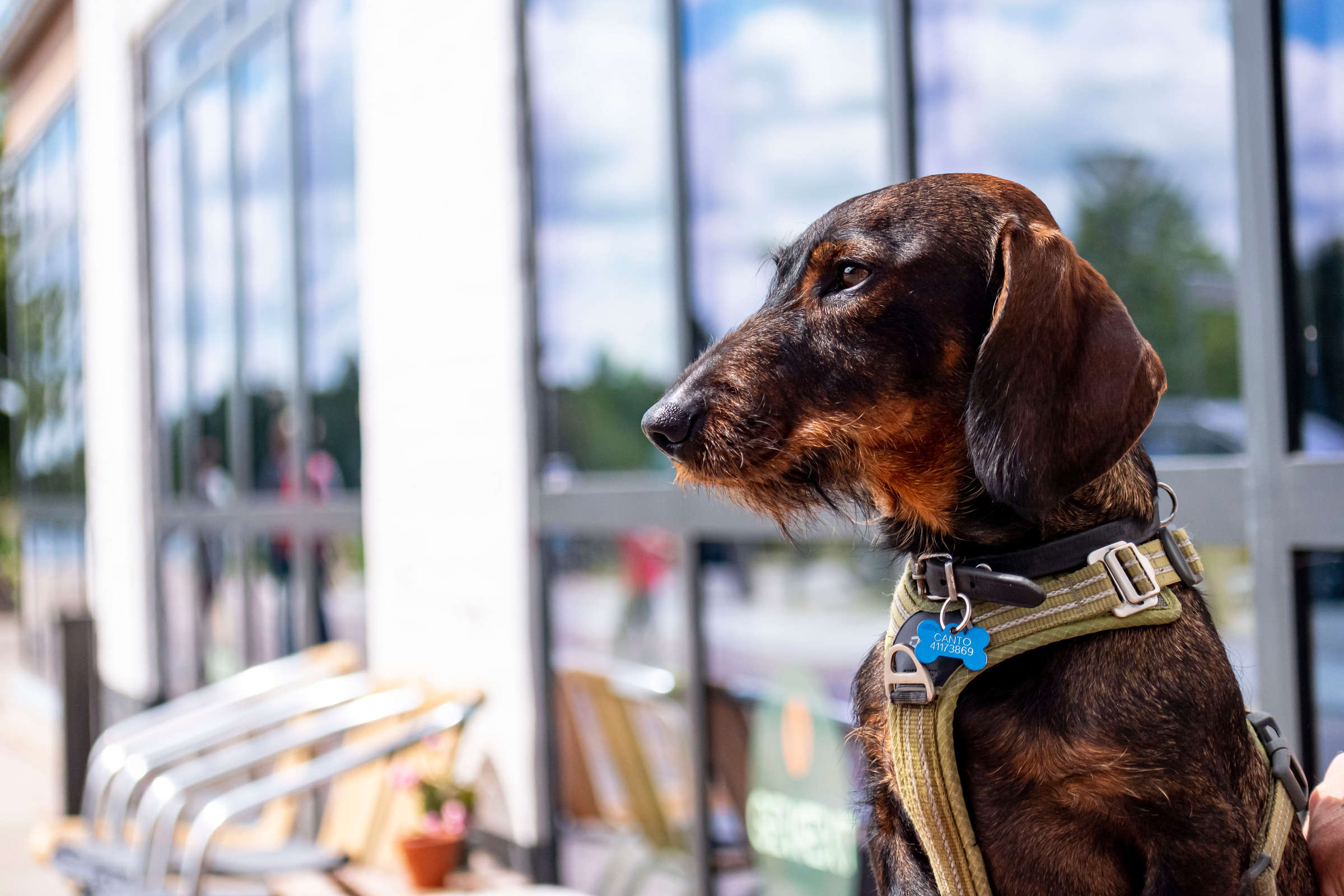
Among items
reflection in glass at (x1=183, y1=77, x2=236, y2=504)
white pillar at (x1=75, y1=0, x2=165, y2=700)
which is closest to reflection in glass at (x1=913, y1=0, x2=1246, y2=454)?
reflection in glass at (x1=183, y1=77, x2=236, y2=504)

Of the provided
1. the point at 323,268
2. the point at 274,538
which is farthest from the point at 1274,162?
the point at 274,538

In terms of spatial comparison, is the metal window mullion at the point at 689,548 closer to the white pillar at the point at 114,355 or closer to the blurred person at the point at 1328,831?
the blurred person at the point at 1328,831

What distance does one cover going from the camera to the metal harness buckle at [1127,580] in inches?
47.6

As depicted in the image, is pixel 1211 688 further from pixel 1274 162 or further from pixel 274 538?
pixel 274 538

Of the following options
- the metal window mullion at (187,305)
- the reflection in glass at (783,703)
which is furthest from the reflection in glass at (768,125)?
the metal window mullion at (187,305)

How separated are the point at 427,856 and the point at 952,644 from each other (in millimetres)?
3261

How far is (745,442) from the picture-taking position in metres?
1.36

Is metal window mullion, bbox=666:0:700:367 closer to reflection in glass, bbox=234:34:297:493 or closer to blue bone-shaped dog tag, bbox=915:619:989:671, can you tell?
blue bone-shaped dog tag, bbox=915:619:989:671

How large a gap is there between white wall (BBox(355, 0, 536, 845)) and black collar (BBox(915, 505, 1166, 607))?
309 cm

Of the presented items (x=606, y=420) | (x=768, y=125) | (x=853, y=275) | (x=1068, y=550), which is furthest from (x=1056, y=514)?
(x=606, y=420)

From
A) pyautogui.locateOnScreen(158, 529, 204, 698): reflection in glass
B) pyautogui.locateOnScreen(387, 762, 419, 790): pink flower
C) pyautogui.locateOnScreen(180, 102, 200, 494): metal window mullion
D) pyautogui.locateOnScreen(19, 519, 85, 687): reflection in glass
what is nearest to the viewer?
pyautogui.locateOnScreen(387, 762, 419, 790): pink flower

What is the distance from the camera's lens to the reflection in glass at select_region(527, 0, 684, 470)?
3.91 metres

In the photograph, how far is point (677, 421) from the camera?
4.45ft

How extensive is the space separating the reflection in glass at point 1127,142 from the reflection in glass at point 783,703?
960mm
